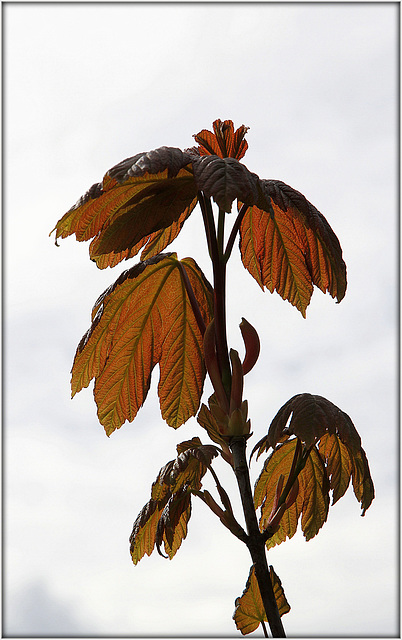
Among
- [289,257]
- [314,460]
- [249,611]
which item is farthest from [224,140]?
[249,611]

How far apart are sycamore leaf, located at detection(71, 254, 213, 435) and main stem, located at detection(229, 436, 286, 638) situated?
0.72 feet

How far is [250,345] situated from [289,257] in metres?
0.24

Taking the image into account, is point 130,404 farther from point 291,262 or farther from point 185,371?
point 291,262

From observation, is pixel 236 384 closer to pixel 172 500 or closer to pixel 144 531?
pixel 172 500

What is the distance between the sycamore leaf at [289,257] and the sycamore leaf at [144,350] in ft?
0.46

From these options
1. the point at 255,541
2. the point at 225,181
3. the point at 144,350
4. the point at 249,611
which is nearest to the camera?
the point at 225,181

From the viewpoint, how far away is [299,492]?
1181 millimetres

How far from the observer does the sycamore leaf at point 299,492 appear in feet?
3.82

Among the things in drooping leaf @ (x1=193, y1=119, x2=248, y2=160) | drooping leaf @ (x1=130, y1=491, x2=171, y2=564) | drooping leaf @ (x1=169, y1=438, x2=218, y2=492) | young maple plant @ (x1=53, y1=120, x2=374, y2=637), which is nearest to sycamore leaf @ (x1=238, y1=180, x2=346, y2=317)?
young maple plant @ (x1=53, y1=120, x2=374, y2=637)

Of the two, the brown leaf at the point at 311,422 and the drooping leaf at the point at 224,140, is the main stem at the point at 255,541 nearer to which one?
the brown leaf at the point at 311,422

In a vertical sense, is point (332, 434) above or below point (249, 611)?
above

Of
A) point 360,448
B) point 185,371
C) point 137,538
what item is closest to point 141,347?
point 185,371

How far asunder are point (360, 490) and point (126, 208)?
61cm

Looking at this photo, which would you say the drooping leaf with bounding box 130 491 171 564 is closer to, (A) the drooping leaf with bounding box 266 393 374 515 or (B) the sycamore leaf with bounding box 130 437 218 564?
(B) the sycamore leaf with bounding box 130 437 218 564
